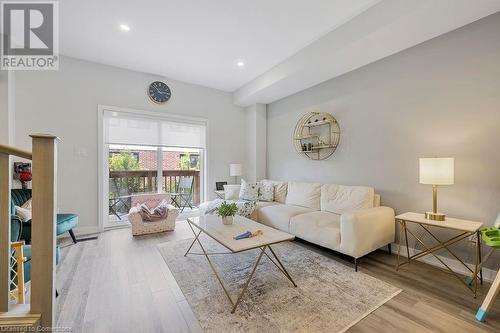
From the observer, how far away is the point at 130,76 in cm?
389

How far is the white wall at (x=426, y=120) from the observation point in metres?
2.10

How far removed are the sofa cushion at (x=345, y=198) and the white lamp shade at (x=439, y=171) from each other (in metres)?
0.73

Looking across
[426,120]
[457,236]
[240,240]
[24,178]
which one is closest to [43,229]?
[240,240]

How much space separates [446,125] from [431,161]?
22.8 inches

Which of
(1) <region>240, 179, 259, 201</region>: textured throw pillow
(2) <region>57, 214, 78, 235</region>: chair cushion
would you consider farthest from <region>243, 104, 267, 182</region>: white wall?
(2) <region>57, 214, 78, 235</region>: chair cushion

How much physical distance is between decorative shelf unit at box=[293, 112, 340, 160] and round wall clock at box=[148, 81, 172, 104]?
2667 millimetres

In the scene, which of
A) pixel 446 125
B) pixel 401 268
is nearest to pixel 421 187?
pixel 446 125

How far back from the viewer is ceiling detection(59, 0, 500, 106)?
7.09 feet

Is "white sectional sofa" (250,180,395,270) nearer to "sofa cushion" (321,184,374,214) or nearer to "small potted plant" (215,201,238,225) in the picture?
"sofa cushion" (321,184,374,214)

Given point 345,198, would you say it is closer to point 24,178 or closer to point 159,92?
point 159,92

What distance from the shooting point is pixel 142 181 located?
4.12 meters

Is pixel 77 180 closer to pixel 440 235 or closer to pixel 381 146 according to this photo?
pixel 381 146

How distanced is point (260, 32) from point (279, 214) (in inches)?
99.7

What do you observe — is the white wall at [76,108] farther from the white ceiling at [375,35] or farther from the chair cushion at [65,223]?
the white ceiling at [375,35]
